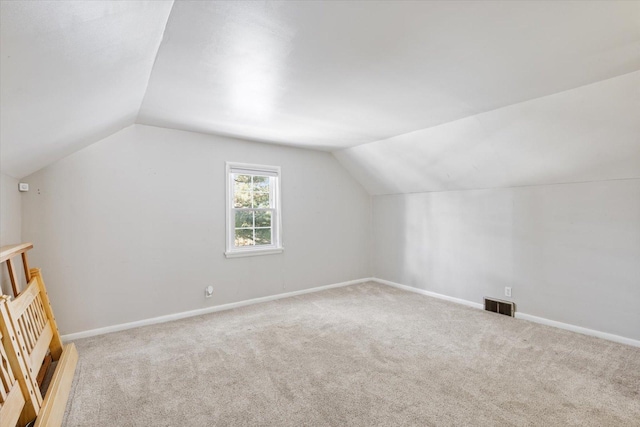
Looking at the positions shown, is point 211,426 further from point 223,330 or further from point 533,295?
point 533,295

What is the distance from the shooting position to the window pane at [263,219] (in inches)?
181

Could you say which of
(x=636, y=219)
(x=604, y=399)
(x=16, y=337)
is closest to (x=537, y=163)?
(x=636, y=219)

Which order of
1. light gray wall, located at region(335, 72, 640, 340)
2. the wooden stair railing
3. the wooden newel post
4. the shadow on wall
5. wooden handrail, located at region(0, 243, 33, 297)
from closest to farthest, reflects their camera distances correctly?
the wooden stair railing
wooden handrail, located at region(0, 243, 33, 297)
the wooden newel post
light gray wall, located at region(335, 72, 640, 340)
the shadow on wall

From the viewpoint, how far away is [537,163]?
3396 mm

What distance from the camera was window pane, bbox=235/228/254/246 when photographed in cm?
442

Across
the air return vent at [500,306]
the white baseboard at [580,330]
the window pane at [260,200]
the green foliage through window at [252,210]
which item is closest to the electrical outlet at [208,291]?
the green foliage through window at [252,210]

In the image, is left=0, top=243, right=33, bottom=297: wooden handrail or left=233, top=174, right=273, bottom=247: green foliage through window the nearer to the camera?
left=0, top=243, right=33, bottom=297: wooden handrail

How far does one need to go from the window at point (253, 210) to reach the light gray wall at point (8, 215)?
204 centimetres

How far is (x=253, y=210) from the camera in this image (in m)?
4.50

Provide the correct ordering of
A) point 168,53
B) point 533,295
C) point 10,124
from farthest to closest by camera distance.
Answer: point 533,295
point 168,53
point 10,124

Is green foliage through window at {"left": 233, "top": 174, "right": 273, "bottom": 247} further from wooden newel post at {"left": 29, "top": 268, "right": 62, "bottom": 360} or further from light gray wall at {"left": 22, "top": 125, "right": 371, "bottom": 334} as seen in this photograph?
wooden newel post at {"left": 29, "top": 268, "right": 62, "bottom": 360}

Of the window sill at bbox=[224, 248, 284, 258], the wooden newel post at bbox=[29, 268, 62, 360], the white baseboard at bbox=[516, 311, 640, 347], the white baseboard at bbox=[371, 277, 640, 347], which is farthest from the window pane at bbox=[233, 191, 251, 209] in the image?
the white baseboard at bbox=[516, 311, 640, 347]

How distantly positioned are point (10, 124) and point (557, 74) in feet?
11.5

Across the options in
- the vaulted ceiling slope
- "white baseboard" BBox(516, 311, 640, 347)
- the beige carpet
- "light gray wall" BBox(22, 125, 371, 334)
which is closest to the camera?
the vaulted ceiling slope
